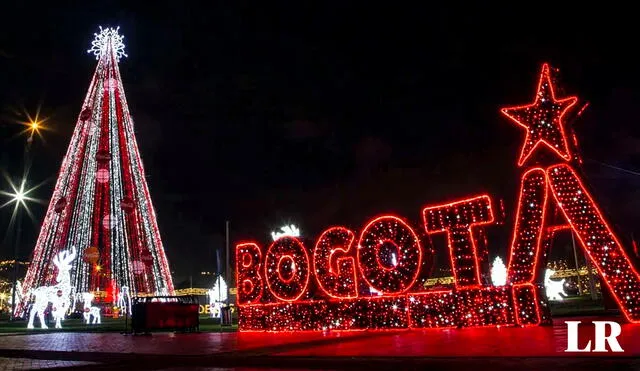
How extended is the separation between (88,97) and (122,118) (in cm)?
214

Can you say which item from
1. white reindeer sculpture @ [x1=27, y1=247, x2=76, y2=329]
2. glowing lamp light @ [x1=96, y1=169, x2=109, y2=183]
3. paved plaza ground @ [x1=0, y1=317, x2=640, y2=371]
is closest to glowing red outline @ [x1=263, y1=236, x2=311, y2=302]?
paved plaza ground @ [x1=0, y1=317, x2=640, y2=371]

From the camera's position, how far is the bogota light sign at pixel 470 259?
1389 cm

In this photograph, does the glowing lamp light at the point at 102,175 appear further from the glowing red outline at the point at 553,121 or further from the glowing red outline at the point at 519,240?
the glowing red outline at the point at 519,240

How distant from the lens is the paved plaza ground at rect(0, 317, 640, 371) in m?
8.77

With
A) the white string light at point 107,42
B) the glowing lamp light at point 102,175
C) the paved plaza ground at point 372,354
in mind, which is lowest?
the paved plaza ground at point 372,354

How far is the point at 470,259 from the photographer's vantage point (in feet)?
49.7

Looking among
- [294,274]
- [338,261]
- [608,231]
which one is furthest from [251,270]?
[608,231]

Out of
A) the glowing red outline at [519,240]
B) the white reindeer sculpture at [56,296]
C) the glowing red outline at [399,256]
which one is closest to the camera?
the glowing red outline at [519,240]

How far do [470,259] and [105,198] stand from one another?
79.3 feet

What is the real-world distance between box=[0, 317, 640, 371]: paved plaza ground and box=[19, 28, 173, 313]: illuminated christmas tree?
1695 cm

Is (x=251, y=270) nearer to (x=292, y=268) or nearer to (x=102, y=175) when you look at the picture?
(x=292, y=268)

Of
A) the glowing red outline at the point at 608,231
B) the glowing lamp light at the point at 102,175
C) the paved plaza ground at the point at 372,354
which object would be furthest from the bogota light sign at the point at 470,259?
the glowing lamp light at the point at 102,175

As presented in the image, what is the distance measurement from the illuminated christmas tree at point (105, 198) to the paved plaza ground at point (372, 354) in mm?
16946

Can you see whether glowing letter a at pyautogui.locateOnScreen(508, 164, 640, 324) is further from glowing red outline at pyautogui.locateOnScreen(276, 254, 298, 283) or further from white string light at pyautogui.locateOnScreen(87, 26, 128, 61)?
white string light at pyautogui.locateOnScreen(87, 26, 128, 61)
